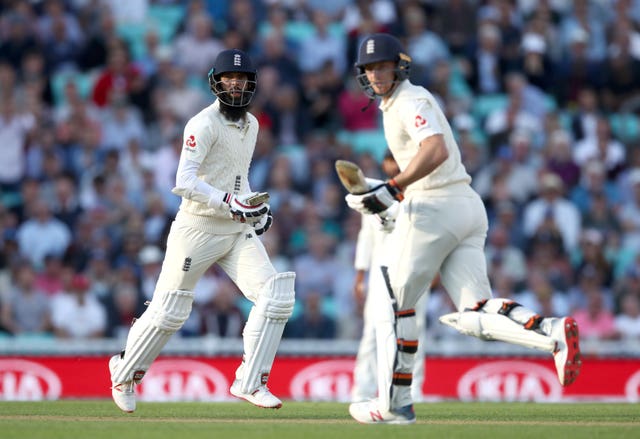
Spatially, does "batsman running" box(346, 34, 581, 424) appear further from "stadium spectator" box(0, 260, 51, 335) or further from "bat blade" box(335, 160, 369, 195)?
"stadium spectator" box(0, 260, 51, 335)

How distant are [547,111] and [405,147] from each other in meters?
9.18

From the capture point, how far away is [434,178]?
7109mm

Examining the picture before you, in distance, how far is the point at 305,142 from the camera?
50.3 ft

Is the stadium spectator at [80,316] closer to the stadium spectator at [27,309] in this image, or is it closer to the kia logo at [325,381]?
the stadium spectator at [27,309]

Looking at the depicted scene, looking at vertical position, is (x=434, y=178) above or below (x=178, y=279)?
above

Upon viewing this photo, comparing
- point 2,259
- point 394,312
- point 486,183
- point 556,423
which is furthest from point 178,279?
point 486,183

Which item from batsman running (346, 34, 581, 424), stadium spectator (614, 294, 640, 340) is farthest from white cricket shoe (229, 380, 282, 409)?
stadium spectator (614, 294, 640, 340)

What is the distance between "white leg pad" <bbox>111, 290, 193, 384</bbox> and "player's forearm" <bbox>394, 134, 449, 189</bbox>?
1910 millimetres

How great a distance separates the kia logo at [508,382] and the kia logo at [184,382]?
2.39 metres

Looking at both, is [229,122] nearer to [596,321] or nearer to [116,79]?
[596,321]

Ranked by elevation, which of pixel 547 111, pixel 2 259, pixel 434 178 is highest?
pixel 547 111

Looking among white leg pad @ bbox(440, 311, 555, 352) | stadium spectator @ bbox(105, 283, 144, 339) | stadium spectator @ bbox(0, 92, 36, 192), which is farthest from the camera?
stadium spectator @ bbox(0, 92, 36, 192)

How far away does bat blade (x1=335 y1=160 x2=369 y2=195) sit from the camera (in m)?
6.77

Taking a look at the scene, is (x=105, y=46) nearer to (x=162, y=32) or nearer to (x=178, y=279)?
(x=162, y=32)
